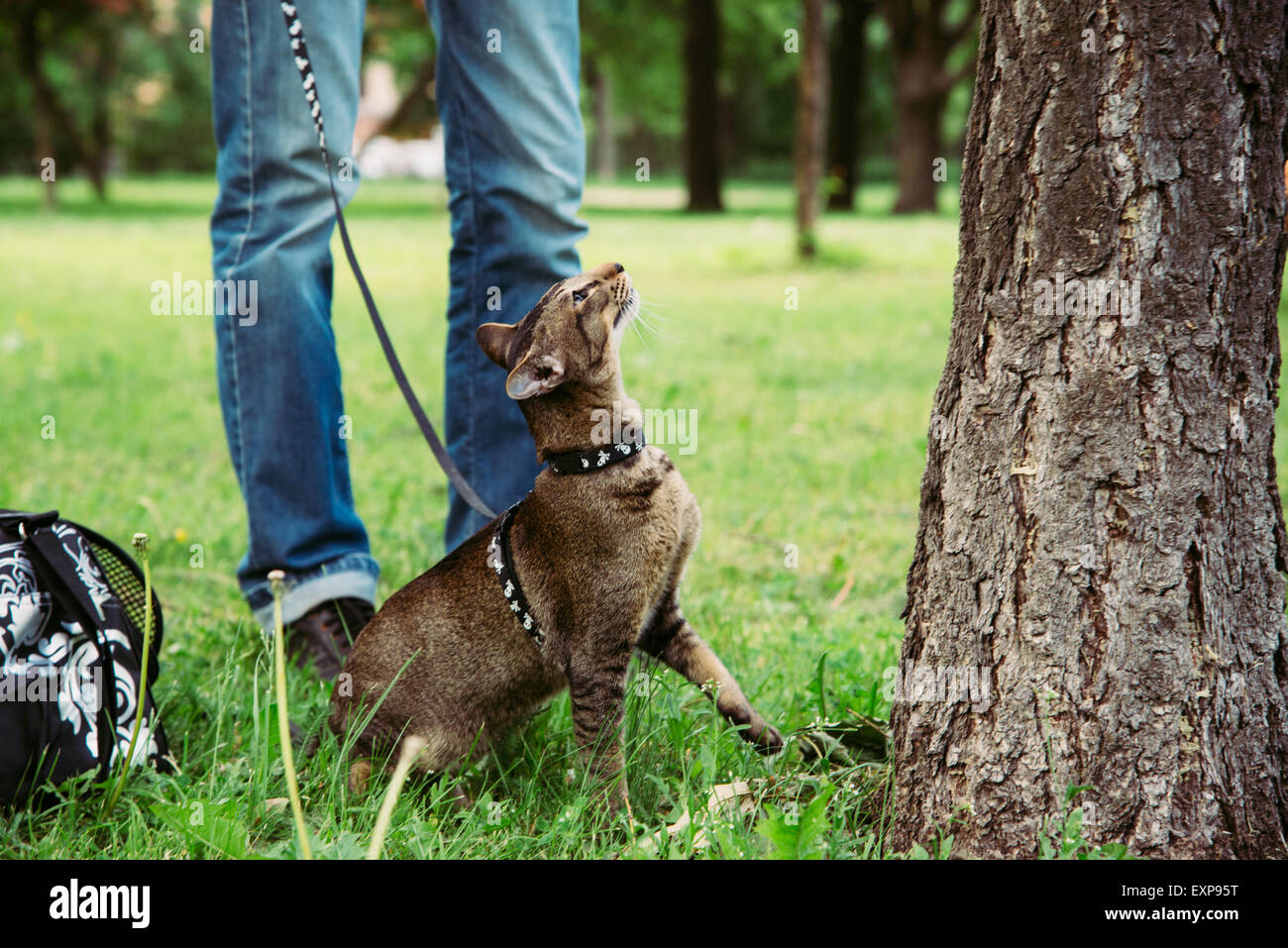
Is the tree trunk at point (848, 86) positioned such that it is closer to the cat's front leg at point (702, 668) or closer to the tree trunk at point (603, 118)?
the tree trunk at point (603, 118)

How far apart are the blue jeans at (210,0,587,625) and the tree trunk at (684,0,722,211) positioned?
18428 mm

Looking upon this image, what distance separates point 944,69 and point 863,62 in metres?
2.54

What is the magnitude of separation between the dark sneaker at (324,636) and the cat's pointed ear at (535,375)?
3.20 ft

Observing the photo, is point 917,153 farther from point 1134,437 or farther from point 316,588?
point 1134,437

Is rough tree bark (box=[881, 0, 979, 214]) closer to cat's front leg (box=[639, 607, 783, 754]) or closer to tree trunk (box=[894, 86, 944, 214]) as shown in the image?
tree trunk (box=[894, 86, 944, 214])

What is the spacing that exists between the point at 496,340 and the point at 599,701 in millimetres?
756

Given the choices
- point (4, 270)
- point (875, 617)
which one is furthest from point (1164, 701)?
point (4, 270)

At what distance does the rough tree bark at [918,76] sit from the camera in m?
21.4

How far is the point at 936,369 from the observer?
689cm

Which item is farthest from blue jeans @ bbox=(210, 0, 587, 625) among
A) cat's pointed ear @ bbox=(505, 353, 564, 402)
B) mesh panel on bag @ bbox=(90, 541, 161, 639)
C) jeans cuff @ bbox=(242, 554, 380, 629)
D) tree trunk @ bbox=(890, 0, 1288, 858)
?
tree trunk @ bbox=(890, 0, 1288, 858)

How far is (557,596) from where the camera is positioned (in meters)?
2.22

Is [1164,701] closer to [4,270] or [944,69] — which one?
[4,270]

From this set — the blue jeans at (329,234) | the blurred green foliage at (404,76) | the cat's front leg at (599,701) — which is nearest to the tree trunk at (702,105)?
the blurred green foliage at (404,76)

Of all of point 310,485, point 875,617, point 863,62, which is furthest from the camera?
point 863,62
